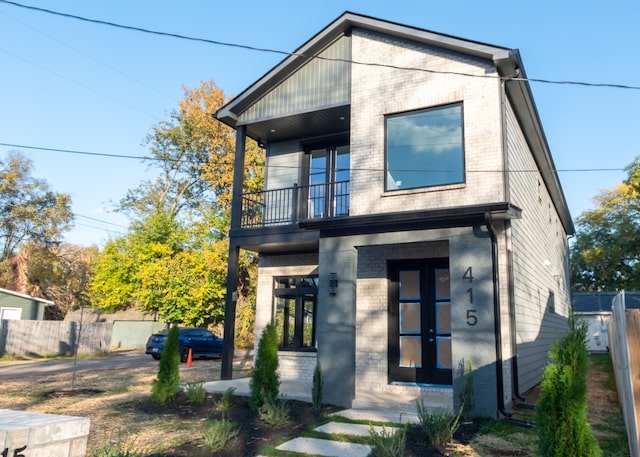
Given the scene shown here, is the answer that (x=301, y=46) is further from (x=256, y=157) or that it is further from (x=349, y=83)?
(x=256, y=157)

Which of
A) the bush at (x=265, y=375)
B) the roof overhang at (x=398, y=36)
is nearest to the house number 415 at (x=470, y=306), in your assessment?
the bush at (x=265, y=375)

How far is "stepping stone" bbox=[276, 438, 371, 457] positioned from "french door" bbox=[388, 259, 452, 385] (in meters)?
3.94

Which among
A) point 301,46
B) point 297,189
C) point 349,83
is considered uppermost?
point 301,46

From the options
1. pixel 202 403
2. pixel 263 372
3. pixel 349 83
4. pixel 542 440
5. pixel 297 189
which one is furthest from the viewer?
A: pixel 297 189

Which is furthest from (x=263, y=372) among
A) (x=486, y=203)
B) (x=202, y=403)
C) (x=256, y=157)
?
(x=256, y=157)

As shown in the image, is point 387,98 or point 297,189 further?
point 297,189

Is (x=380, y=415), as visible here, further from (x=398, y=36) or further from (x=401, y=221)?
(x=398, y=36)

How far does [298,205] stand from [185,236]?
64.6ft

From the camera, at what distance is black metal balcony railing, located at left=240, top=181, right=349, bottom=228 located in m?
12.6

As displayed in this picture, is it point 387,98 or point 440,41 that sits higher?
point 440,41

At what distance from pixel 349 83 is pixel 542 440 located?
8870mm

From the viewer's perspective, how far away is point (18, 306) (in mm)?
28562

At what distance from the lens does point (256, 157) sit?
29.3 m

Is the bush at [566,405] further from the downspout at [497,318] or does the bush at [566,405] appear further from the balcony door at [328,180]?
the balcony door at [328,180]
